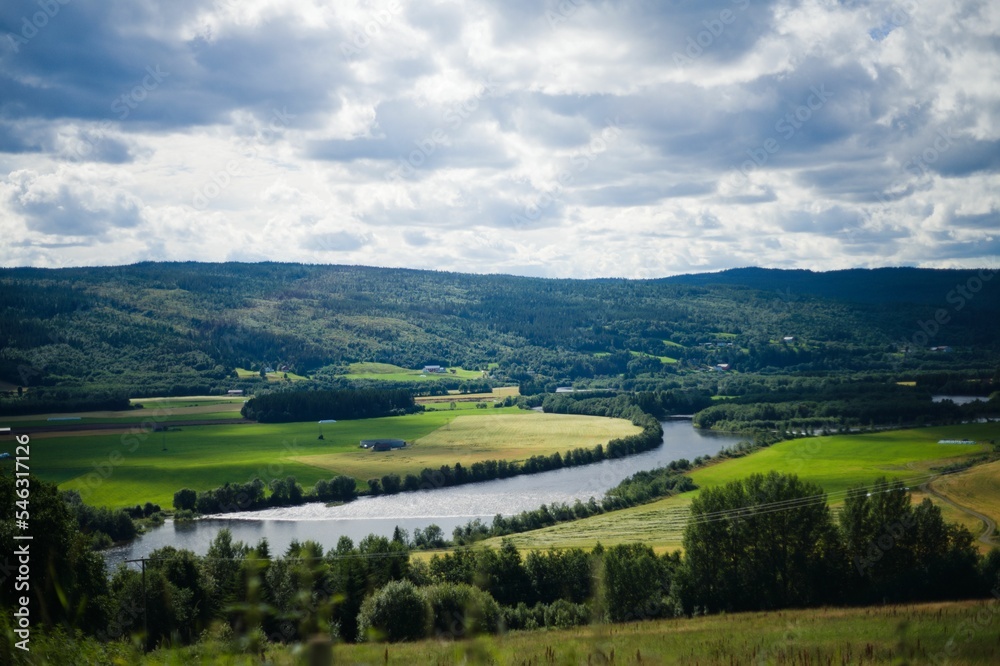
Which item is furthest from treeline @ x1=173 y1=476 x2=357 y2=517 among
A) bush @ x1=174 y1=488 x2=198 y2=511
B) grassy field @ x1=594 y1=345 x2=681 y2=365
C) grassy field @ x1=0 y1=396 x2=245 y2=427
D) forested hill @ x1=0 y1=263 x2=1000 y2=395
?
grassy field @ x1=594 y1=345 x2=681 y2=365

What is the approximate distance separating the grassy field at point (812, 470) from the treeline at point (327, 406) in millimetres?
49025

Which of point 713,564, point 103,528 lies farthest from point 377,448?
point 713,564

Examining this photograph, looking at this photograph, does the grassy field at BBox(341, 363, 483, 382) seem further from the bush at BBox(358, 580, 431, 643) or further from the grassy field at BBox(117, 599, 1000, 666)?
the grassy field at BBox(117, 599, 1000, 666)

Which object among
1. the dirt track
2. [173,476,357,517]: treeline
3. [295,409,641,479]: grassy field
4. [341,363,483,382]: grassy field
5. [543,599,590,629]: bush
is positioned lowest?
[173,476,357,517]: treeline

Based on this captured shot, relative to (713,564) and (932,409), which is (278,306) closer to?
(932,409)

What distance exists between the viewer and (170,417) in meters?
90.7

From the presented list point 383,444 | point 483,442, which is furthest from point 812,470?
point 383,444

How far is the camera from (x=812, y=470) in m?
57.8

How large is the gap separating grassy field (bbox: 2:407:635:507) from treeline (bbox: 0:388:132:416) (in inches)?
527

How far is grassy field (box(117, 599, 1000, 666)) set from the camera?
5100 millimetres

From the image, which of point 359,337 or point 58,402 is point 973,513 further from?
point 359,337

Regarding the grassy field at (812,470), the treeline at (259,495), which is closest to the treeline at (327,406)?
the treeline at (259,495)

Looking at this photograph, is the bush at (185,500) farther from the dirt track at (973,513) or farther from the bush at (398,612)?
the dirt track at (973,513)

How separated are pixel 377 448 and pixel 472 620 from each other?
75.7 meters
